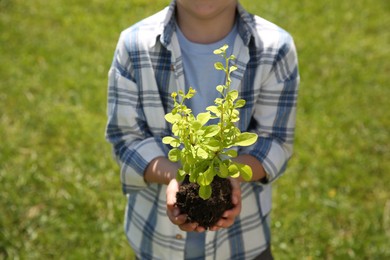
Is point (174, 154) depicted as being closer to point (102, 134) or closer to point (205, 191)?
point (205, 191)

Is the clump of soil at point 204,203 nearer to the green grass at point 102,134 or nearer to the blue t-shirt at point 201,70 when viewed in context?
the blue t-shirt at point 201,70

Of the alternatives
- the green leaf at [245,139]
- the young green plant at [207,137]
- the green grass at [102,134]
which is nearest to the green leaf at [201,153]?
the young green plant at [207,137]

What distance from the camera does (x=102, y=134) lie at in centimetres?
400

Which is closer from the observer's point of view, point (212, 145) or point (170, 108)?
point (212, 145)

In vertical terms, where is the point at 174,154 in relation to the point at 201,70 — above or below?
below

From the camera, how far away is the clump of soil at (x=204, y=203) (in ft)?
5.59

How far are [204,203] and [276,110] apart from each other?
1.79 ft

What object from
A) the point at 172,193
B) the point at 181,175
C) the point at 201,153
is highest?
the point at 201,153

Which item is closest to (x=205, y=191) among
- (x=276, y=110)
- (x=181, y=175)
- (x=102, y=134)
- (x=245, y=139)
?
(x=181, y=175)

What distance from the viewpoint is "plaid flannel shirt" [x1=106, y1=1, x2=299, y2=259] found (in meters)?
1.97

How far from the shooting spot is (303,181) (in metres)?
3.68

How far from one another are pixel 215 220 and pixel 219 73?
1.86ft

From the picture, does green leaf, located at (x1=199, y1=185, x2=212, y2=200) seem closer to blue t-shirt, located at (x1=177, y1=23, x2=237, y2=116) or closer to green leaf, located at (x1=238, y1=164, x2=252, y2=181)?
green leaf, located at (x1=238, y1=164, x2=252, y2=181)

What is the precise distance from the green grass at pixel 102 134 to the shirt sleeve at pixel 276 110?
3.96 feet
